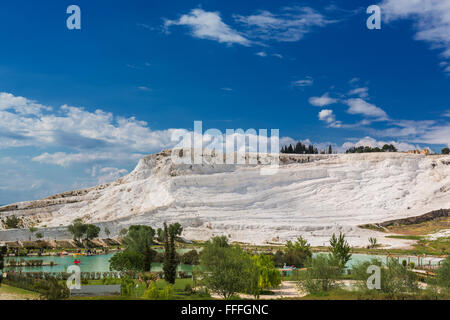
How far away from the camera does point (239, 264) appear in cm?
2266

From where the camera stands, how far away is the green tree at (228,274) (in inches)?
857

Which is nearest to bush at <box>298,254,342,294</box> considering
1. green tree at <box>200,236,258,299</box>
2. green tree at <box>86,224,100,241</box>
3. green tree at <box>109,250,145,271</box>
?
green tree at <box>200,236,258,299</box>

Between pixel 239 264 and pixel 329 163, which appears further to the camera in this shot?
pixel 329 163

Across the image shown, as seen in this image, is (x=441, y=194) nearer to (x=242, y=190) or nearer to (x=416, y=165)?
(x=416, y=165)

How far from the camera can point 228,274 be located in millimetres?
21656

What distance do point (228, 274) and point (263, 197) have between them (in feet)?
180

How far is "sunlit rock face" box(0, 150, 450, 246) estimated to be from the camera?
61562 mm

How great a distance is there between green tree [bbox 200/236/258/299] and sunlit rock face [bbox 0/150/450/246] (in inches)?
1236

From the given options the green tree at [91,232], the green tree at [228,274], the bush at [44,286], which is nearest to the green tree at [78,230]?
the green tree at [91,232]

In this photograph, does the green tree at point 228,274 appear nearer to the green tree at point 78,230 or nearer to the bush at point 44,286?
the bush at point 44,286

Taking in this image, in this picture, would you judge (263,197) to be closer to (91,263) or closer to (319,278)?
(91,263)
